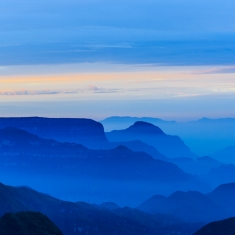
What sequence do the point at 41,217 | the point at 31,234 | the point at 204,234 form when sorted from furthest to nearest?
the point at 204,234
the point at 41,217
the point at 31,234

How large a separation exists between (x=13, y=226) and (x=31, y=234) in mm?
→ 4911

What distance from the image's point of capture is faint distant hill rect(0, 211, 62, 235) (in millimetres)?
127500

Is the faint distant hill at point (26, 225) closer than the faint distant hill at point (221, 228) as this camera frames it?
Yes

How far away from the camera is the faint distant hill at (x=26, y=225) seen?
418 feet

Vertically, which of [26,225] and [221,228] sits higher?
[221,228]

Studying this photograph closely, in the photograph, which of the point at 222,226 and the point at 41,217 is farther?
the point at 222,226

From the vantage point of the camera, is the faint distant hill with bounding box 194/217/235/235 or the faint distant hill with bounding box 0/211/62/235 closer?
the faint distant hill with bounding box 0/211/62/235

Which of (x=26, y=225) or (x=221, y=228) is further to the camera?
(x=221, y=228)

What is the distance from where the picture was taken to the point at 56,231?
128750mm

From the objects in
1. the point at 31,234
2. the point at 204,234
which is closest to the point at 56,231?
the point at 31,234

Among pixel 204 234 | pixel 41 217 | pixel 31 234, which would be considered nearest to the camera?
pixel 31 234

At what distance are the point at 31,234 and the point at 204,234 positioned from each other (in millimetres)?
53625

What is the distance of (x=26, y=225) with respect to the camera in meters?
131

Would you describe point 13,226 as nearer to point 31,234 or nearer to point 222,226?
point 31,234
